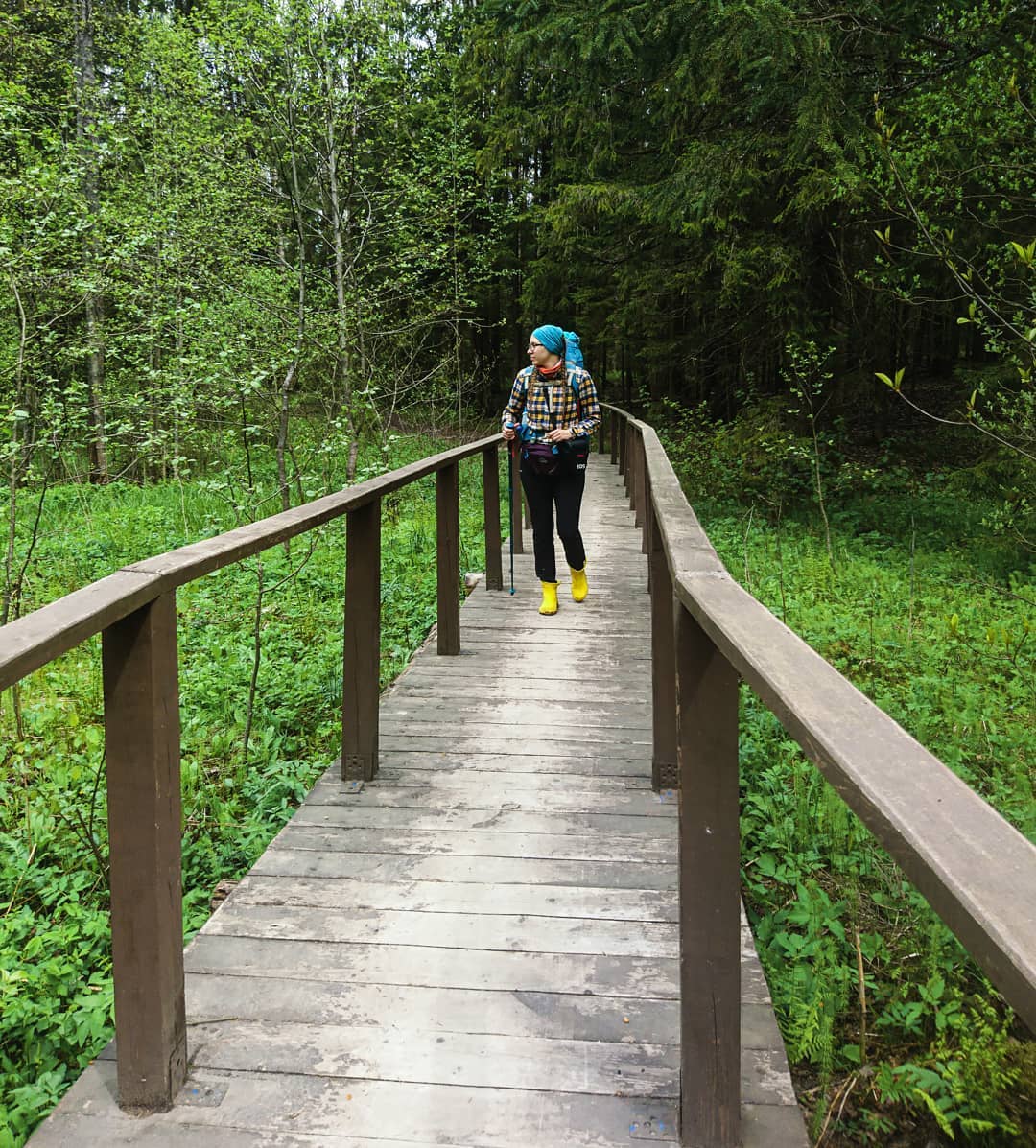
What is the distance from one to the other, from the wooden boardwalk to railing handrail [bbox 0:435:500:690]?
1141 mm

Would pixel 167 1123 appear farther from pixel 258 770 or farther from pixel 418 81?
pixel 418 81

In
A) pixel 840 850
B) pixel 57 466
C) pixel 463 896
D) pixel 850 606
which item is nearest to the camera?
pixel 463 896

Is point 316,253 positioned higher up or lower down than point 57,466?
higher up

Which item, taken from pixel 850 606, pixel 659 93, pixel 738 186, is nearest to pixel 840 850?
pixel 850 606

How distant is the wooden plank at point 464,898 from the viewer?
8.85 ft

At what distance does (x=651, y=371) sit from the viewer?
51.5 feet

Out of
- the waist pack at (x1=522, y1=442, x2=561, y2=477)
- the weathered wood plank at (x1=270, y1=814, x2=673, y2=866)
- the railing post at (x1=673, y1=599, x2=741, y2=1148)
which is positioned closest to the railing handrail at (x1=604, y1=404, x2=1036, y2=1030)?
the railing post at (x1=673, y1=599, x2=741, y2=1148)

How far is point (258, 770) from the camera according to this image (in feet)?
13.9

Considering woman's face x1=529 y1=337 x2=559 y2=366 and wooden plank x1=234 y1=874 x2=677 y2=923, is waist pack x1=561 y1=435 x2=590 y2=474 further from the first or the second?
wooden plank x1=234 y1=874 x2=677 y2=923

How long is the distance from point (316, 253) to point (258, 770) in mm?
15358

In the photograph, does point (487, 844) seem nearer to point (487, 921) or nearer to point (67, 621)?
point (487, 921)

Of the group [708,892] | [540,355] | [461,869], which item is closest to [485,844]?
[461,869]

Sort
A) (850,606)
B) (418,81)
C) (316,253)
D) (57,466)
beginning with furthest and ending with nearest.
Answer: (316,253), (57,466), (418,81), (850,606)

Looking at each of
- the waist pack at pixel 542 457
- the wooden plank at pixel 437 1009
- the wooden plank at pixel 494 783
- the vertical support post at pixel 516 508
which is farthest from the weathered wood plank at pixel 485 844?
the vertical support post at pixel 516 508
